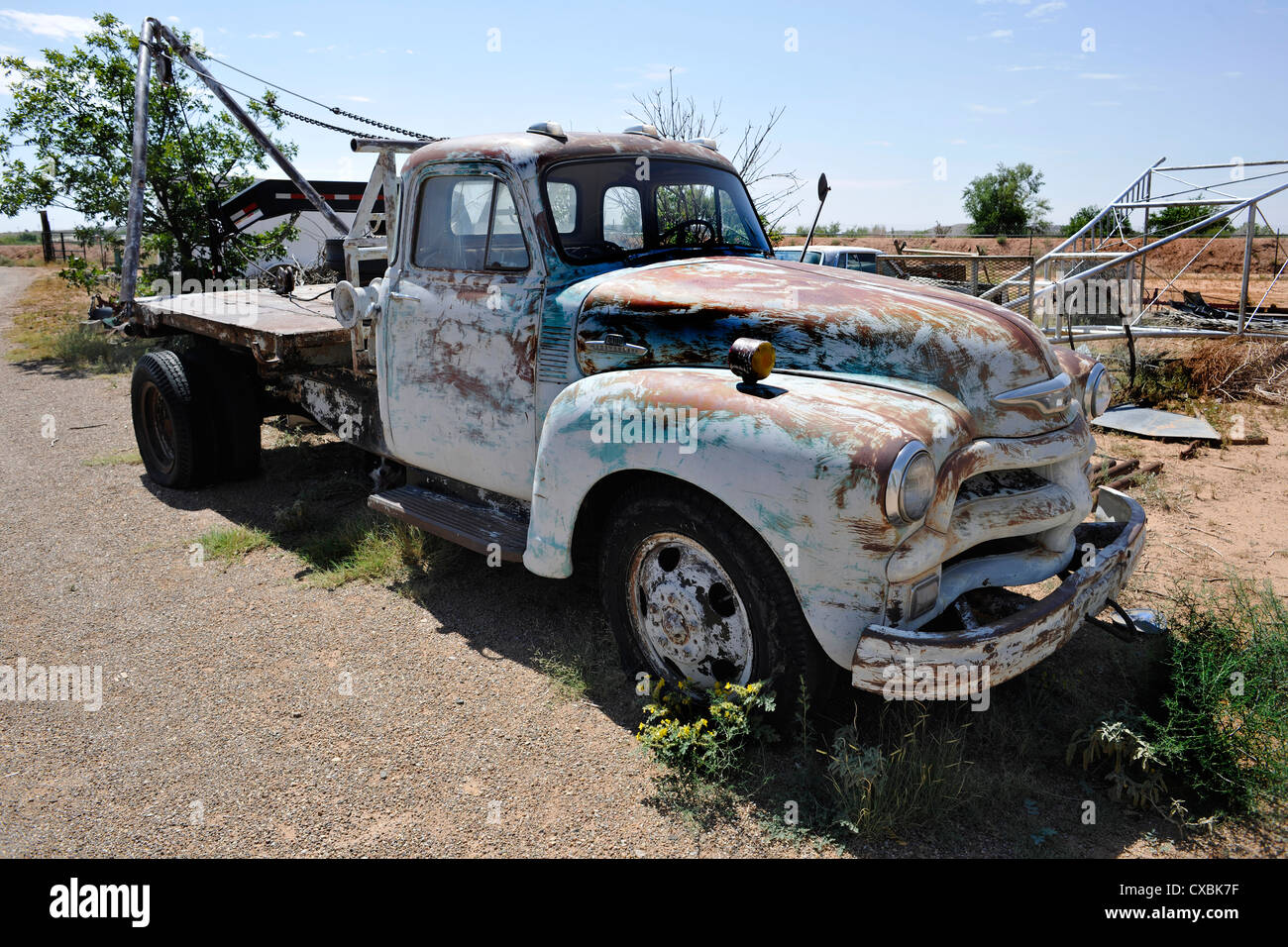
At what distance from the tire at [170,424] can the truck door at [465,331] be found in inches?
91.8

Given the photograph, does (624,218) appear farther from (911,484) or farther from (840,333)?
(911,484)

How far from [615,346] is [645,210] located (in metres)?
0.99

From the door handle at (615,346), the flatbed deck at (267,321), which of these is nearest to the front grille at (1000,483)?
the door handle at (615,346)

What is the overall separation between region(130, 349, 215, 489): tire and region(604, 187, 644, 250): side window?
3.68m

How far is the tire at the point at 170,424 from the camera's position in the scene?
20.4 ft

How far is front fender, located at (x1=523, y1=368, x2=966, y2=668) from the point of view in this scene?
107 inches

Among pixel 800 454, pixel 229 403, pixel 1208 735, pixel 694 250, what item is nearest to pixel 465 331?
pixel 694 250

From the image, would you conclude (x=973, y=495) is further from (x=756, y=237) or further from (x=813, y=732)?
(x=756, y=237)

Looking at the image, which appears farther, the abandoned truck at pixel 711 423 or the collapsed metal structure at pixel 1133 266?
the collapsed metal structure at pixel 1133 266

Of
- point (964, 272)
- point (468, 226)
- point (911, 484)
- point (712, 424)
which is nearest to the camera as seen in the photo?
point (911, 484)

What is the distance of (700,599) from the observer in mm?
3289

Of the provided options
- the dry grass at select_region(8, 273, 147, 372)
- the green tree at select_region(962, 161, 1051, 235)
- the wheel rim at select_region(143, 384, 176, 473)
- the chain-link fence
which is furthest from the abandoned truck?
the green tree at select_region(962, 161, 1051, 235)

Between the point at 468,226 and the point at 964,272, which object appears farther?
the point at 964,272

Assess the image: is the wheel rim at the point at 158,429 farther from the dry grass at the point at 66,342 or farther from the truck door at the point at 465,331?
the dry grass at the point at 66,342
